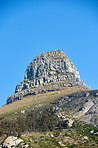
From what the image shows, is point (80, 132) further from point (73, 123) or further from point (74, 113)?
point (74, 113)

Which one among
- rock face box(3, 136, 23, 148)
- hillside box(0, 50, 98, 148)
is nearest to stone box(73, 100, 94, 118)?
hillside box(0, 50, 98, 148)

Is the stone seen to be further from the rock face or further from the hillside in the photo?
the rock face

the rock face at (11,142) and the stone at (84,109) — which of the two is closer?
the rock face at (11,142)

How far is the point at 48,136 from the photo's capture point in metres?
99.6

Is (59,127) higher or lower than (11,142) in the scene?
higher

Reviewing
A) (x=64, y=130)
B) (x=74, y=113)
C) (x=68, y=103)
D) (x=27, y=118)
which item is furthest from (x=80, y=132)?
(x=68, y=103)

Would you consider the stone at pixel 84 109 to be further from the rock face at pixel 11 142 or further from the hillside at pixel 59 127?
the rock face at pixel 11 142

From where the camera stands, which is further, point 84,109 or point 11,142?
point 84,109

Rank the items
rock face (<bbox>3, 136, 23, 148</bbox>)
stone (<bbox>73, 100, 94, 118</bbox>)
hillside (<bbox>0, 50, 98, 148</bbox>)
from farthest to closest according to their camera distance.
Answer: stone (<bbox>73, 100, 94, 118</bbox>) < hillside (<bbox>0, 50, 98, 148</bbox>) < rock face (<bbox>3, 136, 23, 148</bbox>)

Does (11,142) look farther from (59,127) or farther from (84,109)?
(84,109)

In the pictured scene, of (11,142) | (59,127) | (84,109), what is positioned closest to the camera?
(11,142)

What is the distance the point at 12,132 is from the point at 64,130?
23.4 metres

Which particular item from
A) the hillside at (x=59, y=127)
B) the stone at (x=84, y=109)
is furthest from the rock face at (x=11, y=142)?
the stone at (x=84, y=109)

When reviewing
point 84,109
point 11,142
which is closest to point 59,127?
point 84,109
